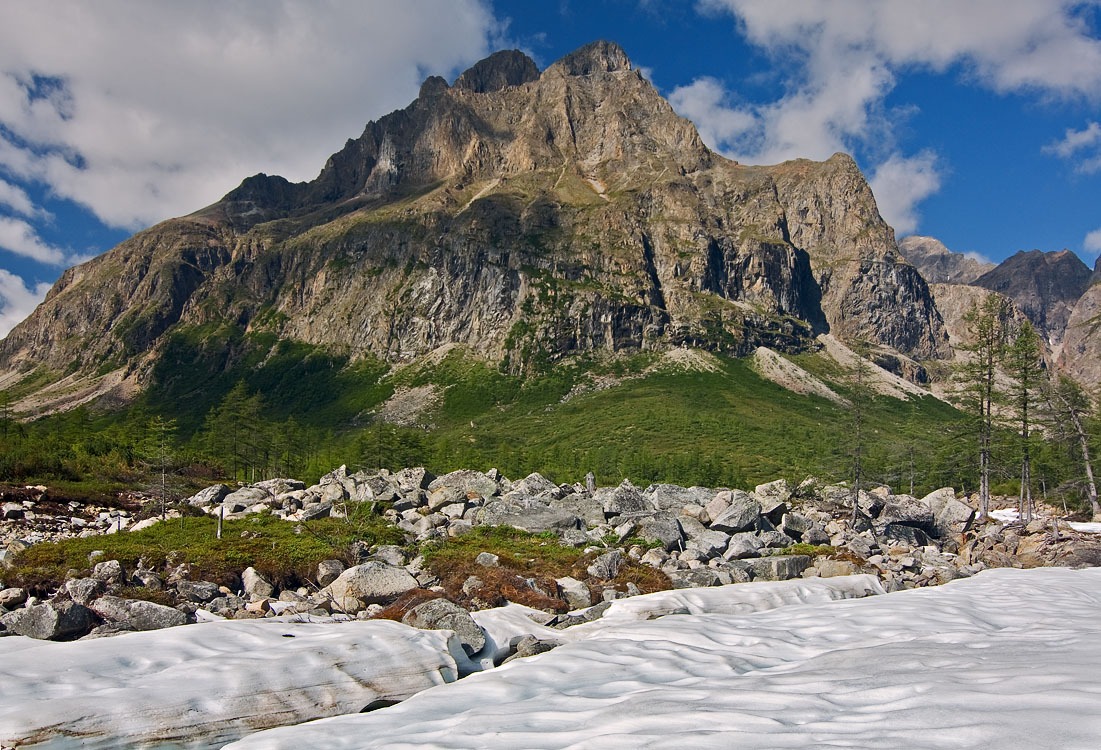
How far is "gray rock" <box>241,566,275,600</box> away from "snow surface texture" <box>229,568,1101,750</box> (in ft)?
32.5

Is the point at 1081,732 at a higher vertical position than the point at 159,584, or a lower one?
higher

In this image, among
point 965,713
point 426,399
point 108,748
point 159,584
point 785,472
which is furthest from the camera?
point 426,399

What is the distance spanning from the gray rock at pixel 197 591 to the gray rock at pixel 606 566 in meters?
10.8

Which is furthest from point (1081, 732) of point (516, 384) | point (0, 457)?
point (516, 384)

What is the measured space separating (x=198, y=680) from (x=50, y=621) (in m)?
5.47

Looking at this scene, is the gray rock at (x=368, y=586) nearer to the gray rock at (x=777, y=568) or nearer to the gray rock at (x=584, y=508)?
the gray rock at (x=777, y=568)

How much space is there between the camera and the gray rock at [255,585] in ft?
54.0

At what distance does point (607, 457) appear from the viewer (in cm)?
10125

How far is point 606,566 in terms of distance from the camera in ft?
62.1

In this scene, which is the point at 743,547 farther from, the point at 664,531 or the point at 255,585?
the point at 255,585

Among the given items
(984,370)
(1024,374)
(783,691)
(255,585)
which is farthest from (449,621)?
(1024,374)

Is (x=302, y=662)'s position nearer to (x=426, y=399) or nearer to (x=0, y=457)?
(x=0, y=457)

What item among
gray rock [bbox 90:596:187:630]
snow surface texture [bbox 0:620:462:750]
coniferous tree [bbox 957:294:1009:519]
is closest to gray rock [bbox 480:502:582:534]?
gray rock [bbox 90:596:187:630]

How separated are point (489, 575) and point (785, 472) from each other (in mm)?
89537
